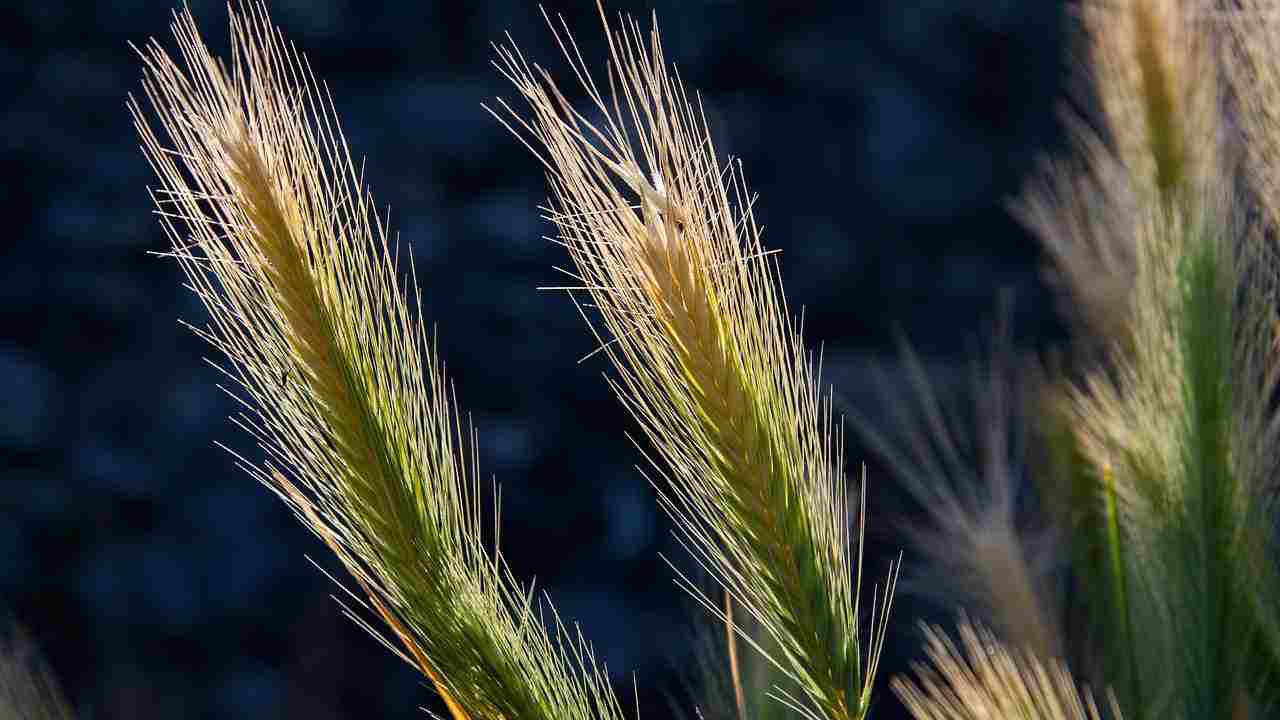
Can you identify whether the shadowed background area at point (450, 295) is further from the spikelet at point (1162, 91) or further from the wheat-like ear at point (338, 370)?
the wheat-like ear at point (338, 370)

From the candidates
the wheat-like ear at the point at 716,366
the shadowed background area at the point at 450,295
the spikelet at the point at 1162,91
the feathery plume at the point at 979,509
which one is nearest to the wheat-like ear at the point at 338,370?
the wheat-like ear at the point at 716,366

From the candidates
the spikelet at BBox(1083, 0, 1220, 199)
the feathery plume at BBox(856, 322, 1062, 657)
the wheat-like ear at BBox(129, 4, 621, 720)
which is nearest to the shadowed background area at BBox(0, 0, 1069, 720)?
the feathery plume at BBox(856, 322, 1062, 657)

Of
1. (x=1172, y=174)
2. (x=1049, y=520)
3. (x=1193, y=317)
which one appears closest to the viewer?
(x=1193, y=317)

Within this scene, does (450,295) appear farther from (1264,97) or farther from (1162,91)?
(1264,97)

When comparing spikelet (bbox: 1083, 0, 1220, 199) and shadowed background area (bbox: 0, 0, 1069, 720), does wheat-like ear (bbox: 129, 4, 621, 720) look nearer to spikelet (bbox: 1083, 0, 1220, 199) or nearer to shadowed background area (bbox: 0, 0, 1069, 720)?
spikelet (bbox: 1083, 0, 1220, 199)

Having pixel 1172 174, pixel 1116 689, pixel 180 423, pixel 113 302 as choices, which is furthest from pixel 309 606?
pixel 1172 174

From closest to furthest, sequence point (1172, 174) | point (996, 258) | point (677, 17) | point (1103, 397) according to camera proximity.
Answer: point (1172, 174), point (1103, 397), point (677, 17), point (996, 258)

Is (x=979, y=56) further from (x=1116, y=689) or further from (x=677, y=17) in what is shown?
(x=1116, y=689)
